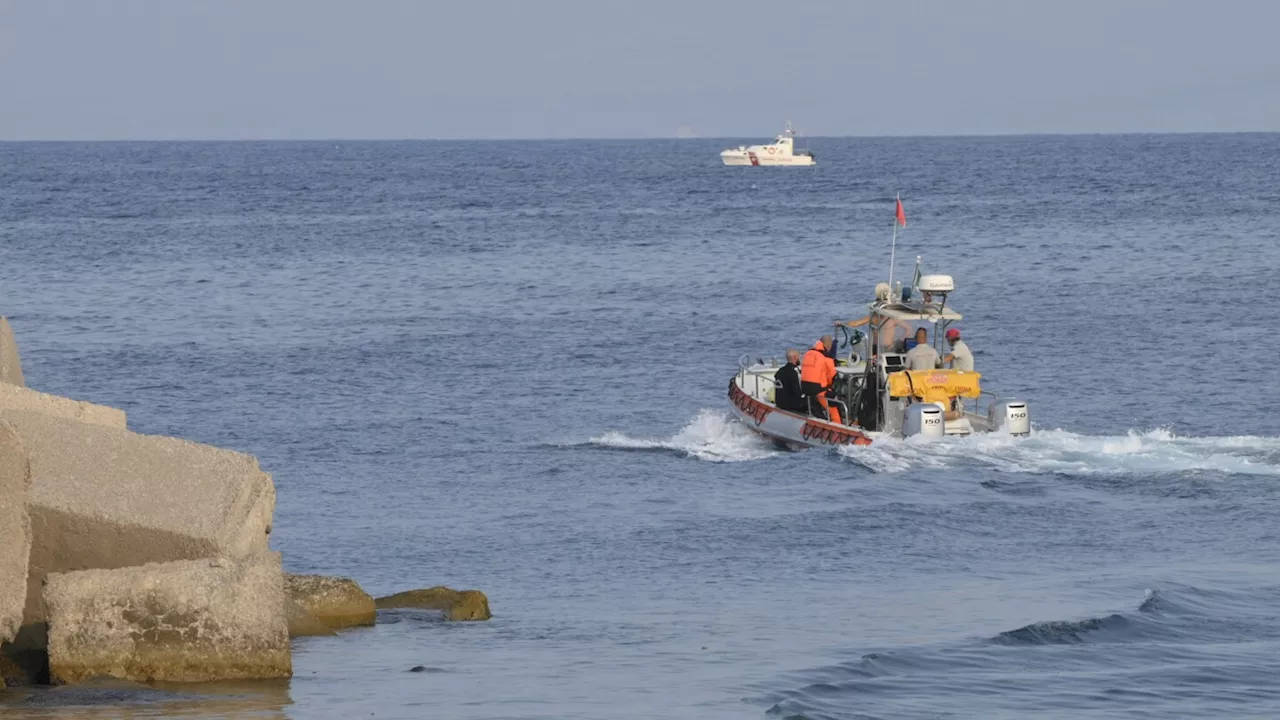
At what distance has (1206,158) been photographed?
148 meters

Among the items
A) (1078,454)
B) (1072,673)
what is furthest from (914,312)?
(1072,673)

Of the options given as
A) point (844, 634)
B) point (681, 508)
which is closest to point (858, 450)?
point (681, 508)

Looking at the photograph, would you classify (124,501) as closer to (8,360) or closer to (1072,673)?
(8,360)

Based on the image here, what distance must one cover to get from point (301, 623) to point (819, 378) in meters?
11.5

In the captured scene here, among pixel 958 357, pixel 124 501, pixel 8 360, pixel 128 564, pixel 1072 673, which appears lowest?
pixel 1072 673

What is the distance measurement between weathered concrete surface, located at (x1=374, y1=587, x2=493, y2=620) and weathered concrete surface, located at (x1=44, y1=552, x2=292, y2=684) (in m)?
2.85

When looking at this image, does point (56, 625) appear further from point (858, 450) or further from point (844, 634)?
point (858, 450)

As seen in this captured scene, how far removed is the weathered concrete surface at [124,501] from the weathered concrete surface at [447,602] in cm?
223

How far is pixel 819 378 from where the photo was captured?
2353 cm

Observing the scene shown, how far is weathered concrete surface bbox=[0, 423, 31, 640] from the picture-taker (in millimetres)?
10336

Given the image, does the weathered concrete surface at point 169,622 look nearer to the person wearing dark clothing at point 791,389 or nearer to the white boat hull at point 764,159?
the person wearing dark clothing at point 791,389

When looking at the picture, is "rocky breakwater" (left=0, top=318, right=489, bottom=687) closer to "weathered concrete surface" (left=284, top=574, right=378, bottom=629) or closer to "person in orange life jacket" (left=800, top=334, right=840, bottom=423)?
"weathered concrete surface" (left=284, top=574, right=378, bottom=629)

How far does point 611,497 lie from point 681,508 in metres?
1.00

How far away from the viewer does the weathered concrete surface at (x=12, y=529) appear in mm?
10336
